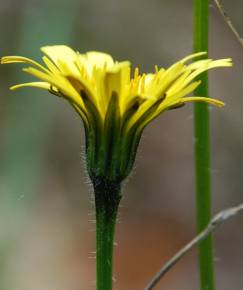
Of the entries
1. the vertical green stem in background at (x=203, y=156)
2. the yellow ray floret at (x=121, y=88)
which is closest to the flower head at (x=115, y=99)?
the yellow ray floret at (x=121, y=88)

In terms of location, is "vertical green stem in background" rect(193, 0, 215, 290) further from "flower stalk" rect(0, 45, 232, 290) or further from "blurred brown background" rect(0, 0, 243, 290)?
"blurred brown background" rect(0, 0, 243, 290)

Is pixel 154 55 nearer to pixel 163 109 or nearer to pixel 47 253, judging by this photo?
pixel 47 253

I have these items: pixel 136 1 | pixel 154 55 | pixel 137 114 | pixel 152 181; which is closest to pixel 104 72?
pixel 137 114

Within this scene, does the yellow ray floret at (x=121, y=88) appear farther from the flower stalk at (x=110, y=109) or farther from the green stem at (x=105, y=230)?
the green stem at (x=105, y=230)

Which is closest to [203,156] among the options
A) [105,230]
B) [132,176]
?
[105,230]

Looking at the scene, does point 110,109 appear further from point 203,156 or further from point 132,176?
point 132,176

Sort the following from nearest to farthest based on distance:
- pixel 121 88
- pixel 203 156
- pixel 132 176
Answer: pixel 121 88 → pixel 203 156 → pixel 132 176
